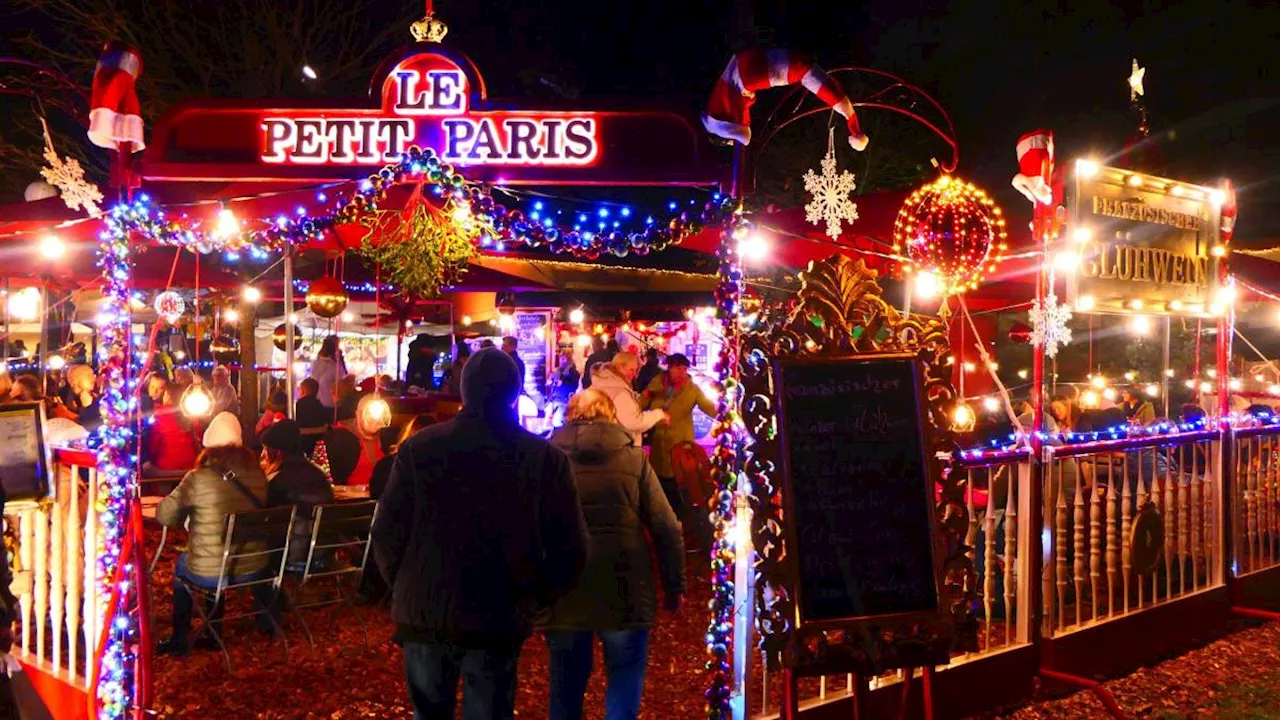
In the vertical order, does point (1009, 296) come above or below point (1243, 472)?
above

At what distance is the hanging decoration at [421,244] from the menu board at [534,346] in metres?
7.17

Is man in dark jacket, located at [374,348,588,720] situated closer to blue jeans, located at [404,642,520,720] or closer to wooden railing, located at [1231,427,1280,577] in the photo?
blue jeans, located at [404,642,520,720]

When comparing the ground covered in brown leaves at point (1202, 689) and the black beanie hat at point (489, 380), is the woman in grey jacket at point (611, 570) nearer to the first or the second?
the black beanie hat at point (489, 380)

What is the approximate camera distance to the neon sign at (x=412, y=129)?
4836mm

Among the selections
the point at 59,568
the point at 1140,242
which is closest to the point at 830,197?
the point at 1140,242

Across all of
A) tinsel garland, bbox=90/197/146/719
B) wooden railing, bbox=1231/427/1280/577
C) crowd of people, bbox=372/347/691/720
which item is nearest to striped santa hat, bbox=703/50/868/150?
crowd of people, bbox=372/347/691/720

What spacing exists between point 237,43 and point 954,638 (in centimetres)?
1544

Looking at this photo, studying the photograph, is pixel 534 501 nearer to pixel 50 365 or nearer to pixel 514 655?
pixel 514 655

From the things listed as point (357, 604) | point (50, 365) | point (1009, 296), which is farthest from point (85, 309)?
point (1009, 296)

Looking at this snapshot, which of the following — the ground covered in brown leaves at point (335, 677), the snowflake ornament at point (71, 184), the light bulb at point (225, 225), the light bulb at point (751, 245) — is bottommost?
the ground covered in brown leaves at point (335, 677)

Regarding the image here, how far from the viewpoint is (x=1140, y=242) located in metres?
6.47

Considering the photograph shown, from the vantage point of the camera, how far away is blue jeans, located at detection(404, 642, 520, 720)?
318 centimetres

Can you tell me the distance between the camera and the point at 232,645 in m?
6.23

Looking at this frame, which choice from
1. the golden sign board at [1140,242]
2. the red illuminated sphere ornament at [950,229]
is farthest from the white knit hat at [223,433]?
the golden sign board at [1140,242]
